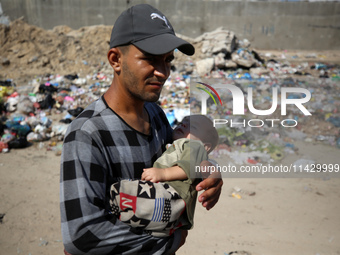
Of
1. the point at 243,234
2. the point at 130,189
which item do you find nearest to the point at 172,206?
the point at 130,189

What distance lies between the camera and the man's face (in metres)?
1.31

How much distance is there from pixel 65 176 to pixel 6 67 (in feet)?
34.0

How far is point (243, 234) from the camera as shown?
137 inches

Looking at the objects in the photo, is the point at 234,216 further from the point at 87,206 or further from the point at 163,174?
the point at 87,206

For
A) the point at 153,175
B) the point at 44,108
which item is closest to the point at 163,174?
the point at 153,175

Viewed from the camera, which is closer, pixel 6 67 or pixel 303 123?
pixel 303 123

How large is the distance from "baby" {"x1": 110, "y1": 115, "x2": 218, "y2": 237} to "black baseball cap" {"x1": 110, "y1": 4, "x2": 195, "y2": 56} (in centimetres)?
58

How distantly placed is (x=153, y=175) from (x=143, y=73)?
1.58 feet

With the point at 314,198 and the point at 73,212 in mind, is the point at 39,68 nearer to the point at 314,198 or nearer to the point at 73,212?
the point at 314,198

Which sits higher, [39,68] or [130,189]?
[130,189]

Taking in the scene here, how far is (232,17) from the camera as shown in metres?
15.9

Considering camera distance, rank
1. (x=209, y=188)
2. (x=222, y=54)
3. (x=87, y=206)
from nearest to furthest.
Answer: (x=87, y=206) → (x=209, y=188) → (x=222, y=54)

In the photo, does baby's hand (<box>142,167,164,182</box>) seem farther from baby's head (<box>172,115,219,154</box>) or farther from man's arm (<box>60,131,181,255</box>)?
baby's head (<box>172,115,219,154</box>)

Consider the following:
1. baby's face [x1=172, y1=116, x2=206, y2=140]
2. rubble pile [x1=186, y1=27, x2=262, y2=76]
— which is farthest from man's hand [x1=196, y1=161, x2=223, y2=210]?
rubble pile [x1=186, y1=27, x2=262, y2=76]
